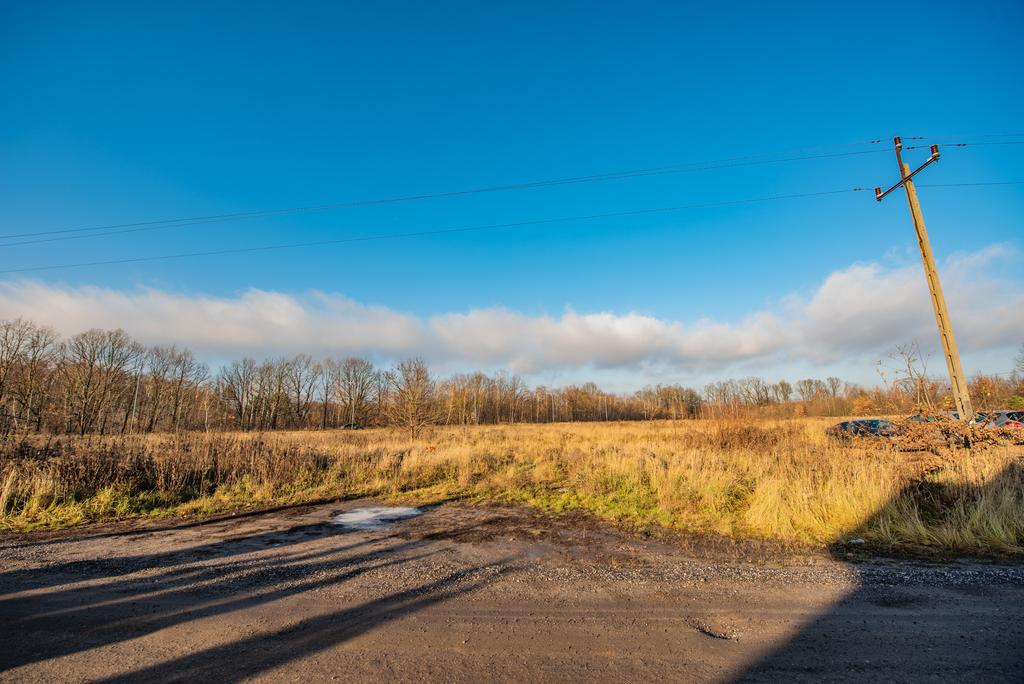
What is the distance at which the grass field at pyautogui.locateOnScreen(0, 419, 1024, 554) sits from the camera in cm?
704

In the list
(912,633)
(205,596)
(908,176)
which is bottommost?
(912,633)

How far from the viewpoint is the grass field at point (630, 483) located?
7035 mm

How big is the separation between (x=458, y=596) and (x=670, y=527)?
4.72 metres

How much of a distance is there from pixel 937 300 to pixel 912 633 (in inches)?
417

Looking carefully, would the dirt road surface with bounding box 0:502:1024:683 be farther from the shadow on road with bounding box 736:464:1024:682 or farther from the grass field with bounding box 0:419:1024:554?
the grass field with bounding box 0:419:1024:554

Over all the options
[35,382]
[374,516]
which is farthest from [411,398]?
[35,382]

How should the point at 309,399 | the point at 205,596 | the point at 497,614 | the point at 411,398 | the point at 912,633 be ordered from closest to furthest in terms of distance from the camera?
the point at 912,633, the point at 497,614, the point at 205,596, the point at 411,398, the point at 309,399

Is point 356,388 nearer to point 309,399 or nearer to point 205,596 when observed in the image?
point 309,399

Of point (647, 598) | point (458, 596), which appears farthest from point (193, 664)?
point (647, 598)

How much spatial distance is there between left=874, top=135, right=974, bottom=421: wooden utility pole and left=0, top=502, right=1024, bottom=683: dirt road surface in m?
6.21

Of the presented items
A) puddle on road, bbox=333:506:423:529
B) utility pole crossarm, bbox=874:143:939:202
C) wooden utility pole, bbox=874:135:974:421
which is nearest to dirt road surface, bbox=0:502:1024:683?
puddle on road, bbox=333:506:423:529

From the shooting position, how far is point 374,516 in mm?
9328

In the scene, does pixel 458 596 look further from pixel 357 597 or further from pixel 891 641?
pixel 891 641

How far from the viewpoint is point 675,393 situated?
109000 millimetres
